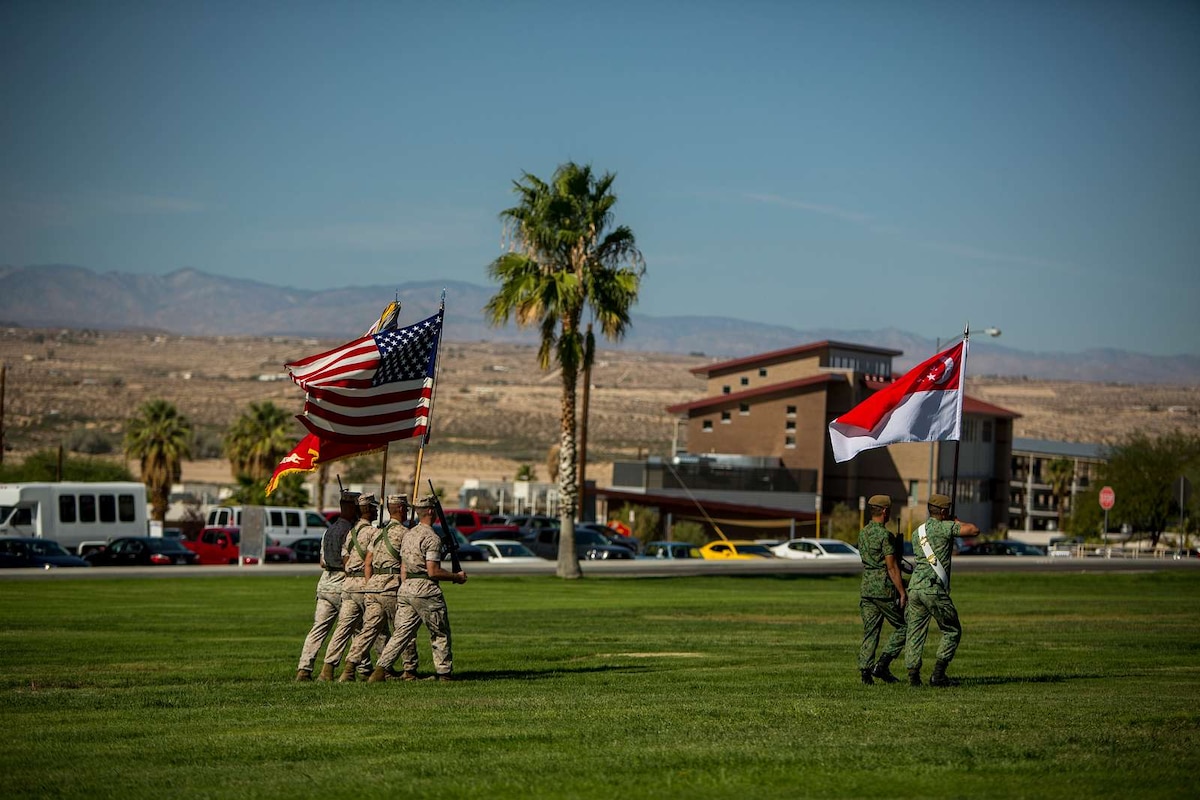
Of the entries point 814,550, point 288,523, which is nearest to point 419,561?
point 288,523

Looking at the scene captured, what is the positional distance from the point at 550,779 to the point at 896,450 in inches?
2789

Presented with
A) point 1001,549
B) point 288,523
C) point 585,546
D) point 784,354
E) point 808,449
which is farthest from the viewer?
point 784,354

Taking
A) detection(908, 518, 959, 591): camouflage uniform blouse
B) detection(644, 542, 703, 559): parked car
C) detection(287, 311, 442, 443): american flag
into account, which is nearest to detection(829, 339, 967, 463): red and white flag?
detection(908, 518, 959, 591): camouflage uniform blouse

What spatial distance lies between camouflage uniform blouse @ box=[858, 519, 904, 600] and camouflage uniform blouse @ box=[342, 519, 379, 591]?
5022 millimetres

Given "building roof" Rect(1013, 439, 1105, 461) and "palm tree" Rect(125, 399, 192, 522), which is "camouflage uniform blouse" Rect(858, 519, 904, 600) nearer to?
"palm tree" Rect(125, 399, 192, 522)

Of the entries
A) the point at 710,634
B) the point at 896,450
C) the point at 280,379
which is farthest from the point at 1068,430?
the point at 710,634

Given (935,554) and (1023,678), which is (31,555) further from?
(935,554)

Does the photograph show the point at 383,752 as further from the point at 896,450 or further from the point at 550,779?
the point at 896,450

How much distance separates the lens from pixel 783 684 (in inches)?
625

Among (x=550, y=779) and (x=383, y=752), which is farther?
(x=383, y=752)

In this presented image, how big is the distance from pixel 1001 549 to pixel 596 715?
53.8 metres

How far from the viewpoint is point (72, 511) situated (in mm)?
48156

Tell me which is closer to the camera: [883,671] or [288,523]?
[883,671]

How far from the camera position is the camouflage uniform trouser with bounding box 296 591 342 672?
1579 cm
